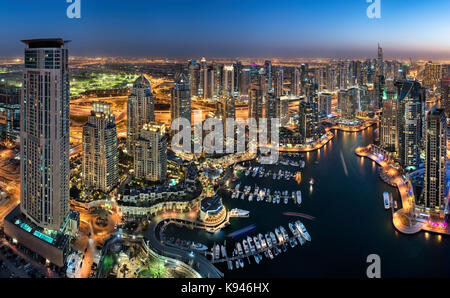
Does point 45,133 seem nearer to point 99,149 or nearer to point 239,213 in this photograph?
point 99,149

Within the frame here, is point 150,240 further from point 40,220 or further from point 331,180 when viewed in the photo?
point 331,180

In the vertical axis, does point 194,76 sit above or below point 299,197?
above

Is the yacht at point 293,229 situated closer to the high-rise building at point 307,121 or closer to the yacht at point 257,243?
the yacht at point 257,243

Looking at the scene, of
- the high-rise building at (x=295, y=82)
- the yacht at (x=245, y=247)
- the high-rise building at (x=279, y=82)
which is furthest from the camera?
the high-rise building at (x=295, y=82)

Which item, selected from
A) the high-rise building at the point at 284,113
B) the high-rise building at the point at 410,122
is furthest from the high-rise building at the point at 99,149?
the high-rise building at the point at 284,113

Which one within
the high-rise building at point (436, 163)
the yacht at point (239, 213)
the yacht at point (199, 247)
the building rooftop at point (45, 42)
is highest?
the building rooftop at point (45, 42)

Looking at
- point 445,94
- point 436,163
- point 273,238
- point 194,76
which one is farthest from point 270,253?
point 194,76

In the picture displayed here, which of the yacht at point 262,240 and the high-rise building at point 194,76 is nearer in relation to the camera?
the yacht at point 262,240
